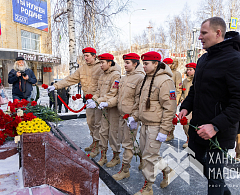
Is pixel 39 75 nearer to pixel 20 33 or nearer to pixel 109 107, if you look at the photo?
pixel 20 33

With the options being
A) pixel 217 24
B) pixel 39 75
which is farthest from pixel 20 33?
pixel 217 24

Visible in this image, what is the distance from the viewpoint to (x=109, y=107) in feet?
12.5

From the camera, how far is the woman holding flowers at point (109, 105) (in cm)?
376

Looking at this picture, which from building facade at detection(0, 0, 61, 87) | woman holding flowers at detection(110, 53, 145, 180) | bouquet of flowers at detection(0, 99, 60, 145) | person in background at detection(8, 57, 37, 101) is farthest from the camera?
building facade at detection(0, 0, 61, 87)

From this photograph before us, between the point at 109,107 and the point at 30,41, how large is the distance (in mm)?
25876

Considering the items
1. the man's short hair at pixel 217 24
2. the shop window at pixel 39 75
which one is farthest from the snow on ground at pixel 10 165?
the shop window at pixel 39 75

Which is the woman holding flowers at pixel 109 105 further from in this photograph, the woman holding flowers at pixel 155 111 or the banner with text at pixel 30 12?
the banner with text at pixel 30 12

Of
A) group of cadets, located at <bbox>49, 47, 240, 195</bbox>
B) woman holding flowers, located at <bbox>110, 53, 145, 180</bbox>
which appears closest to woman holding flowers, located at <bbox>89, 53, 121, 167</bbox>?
group of cadets, located at <bbox>49, 47, 240, 195</bbox>

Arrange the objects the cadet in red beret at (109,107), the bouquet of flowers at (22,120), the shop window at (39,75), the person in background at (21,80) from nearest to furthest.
A: the bouquet of flowers at (22,120), the cadet in red beret at (109,107), the person in background at (21,80), the shop window at (39,75)

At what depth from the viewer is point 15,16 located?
22.7m

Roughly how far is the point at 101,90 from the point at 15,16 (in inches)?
938

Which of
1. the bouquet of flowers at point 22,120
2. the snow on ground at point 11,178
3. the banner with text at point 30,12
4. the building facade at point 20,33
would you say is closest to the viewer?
the snow on ground at point 11,178

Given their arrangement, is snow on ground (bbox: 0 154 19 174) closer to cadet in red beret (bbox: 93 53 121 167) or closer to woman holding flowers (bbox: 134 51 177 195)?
cadet in red beret (bbox: 93 53 121 167)

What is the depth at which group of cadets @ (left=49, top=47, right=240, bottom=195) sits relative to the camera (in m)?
Answer: 2.72
